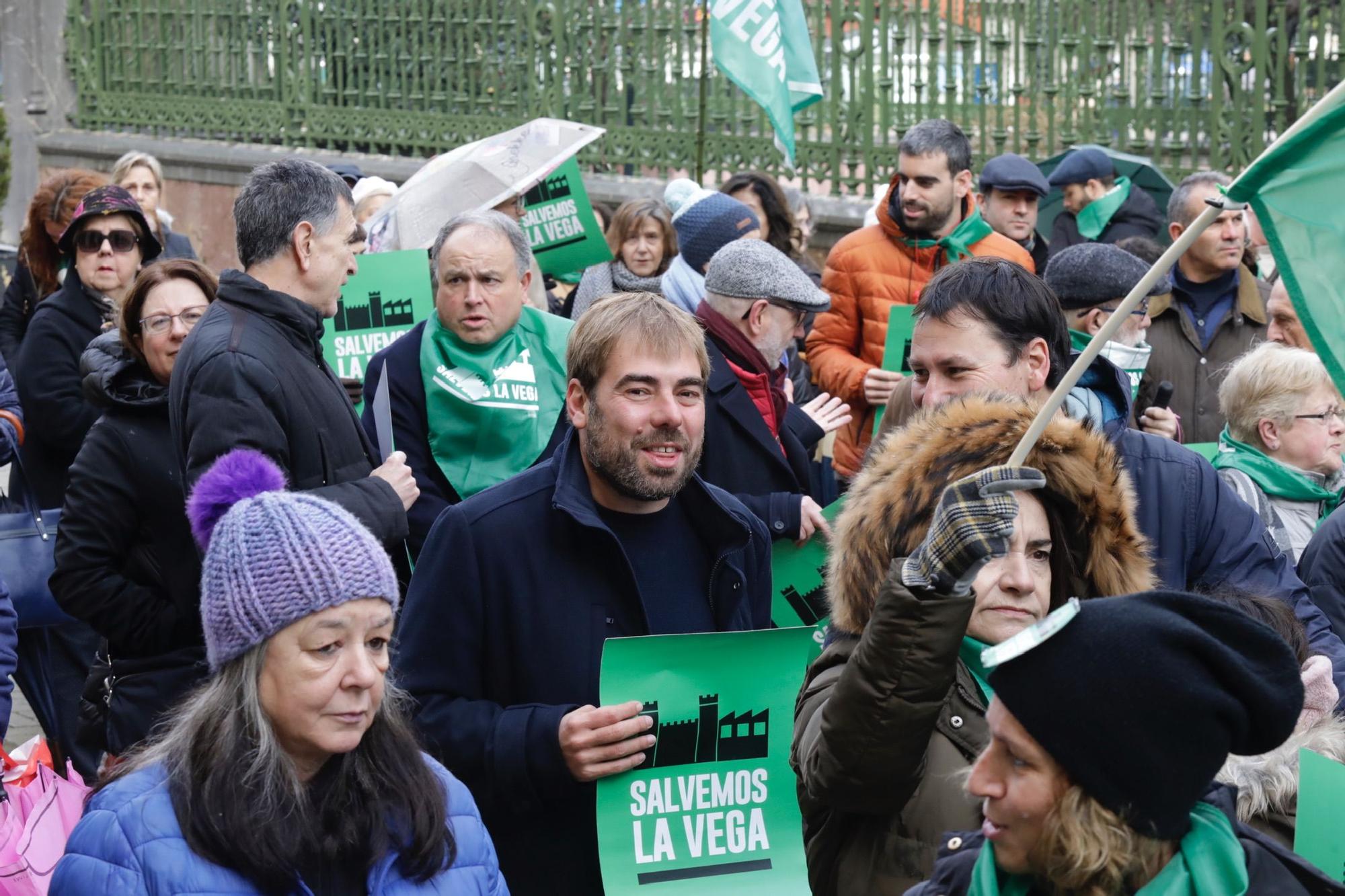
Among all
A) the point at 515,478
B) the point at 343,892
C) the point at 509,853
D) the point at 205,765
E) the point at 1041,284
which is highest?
the point at 1041,284

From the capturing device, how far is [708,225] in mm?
6656

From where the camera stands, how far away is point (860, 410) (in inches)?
266

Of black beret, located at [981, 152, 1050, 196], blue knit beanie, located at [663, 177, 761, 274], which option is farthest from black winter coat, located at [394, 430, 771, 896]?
black beret, located at [981, 152, 1050, 196]

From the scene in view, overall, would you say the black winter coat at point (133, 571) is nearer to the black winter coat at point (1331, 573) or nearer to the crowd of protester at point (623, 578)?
the crowd of protester at point (623, 578)

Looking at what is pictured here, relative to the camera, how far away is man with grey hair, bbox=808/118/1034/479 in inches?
276

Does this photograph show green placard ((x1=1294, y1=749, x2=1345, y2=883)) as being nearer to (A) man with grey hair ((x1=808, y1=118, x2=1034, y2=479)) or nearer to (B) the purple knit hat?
(B) the purple knit hat

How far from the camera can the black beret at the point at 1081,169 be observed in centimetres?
948

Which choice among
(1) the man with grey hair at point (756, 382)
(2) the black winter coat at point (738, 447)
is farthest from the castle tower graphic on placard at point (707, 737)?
(2) the black winter coat at point (738, 447)

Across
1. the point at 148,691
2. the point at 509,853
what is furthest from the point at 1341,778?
the point at 148,691

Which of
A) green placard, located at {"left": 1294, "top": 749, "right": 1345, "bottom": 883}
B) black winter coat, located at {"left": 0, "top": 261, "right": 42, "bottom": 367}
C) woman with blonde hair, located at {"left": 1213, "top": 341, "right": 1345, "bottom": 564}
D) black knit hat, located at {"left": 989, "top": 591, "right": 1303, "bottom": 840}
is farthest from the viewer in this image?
black winter coat, located at {"left": 0, "top": 261, "right": 42, "bottom": 367}

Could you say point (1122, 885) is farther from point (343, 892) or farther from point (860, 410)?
point (860, 410)

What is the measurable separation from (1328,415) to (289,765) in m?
3.54

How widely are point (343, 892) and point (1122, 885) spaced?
1311mm

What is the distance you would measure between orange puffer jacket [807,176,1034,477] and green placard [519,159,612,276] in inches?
41.3
